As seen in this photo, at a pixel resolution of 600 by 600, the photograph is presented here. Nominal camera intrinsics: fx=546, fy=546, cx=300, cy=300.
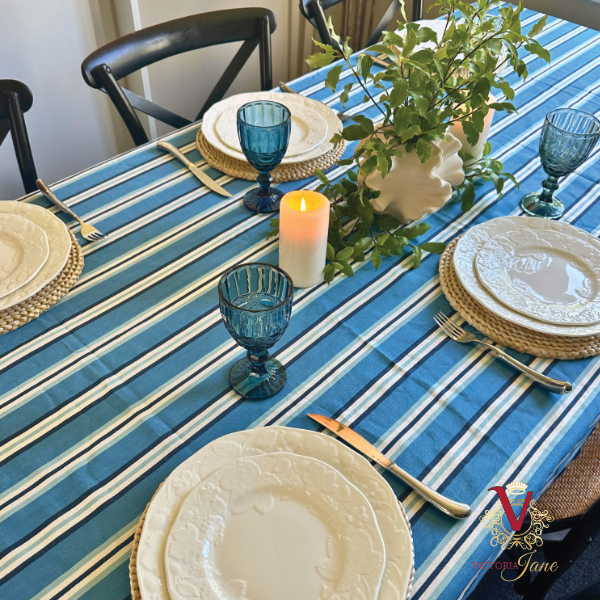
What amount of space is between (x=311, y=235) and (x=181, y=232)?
26 centimetres

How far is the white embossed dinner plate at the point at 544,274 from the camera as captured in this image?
768mm

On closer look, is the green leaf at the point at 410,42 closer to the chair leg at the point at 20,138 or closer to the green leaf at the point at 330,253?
the green leaf at the point at 330,253

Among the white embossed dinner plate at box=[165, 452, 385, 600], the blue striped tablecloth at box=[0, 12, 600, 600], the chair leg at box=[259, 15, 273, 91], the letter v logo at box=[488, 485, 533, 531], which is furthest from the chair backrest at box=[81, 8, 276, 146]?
the letter v logo at box=[488, 485, 533, 531]

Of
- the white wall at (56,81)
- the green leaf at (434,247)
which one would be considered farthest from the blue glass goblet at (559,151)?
the white wall at (56,81)

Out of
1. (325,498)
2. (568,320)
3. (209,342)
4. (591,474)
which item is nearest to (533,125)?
(568,320)

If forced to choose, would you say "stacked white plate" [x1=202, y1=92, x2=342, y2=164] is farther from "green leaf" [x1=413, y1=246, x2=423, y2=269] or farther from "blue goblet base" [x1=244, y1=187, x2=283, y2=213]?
"green leaf" [x1=413, y1=246, x2=423, y2=269]

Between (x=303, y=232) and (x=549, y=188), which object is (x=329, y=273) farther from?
(x=549, y=188)

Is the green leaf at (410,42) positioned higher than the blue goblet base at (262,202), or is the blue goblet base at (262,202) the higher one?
the green leaf at (410,42)

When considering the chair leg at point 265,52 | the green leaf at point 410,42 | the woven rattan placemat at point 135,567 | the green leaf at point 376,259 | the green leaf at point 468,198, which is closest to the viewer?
the woven rattan placemat at point 135,567

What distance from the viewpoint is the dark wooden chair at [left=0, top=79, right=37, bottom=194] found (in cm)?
101

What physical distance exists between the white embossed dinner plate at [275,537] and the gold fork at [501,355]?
0.30 m

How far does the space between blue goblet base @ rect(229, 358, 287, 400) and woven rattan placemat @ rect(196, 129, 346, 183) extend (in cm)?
42

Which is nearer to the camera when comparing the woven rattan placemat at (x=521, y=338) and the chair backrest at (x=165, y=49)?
the woven rattan placemat at (x=521, y=338)

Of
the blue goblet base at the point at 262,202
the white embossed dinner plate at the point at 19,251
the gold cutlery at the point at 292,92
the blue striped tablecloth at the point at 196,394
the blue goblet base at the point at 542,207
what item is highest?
the gold cutlery at the point at 292,92
